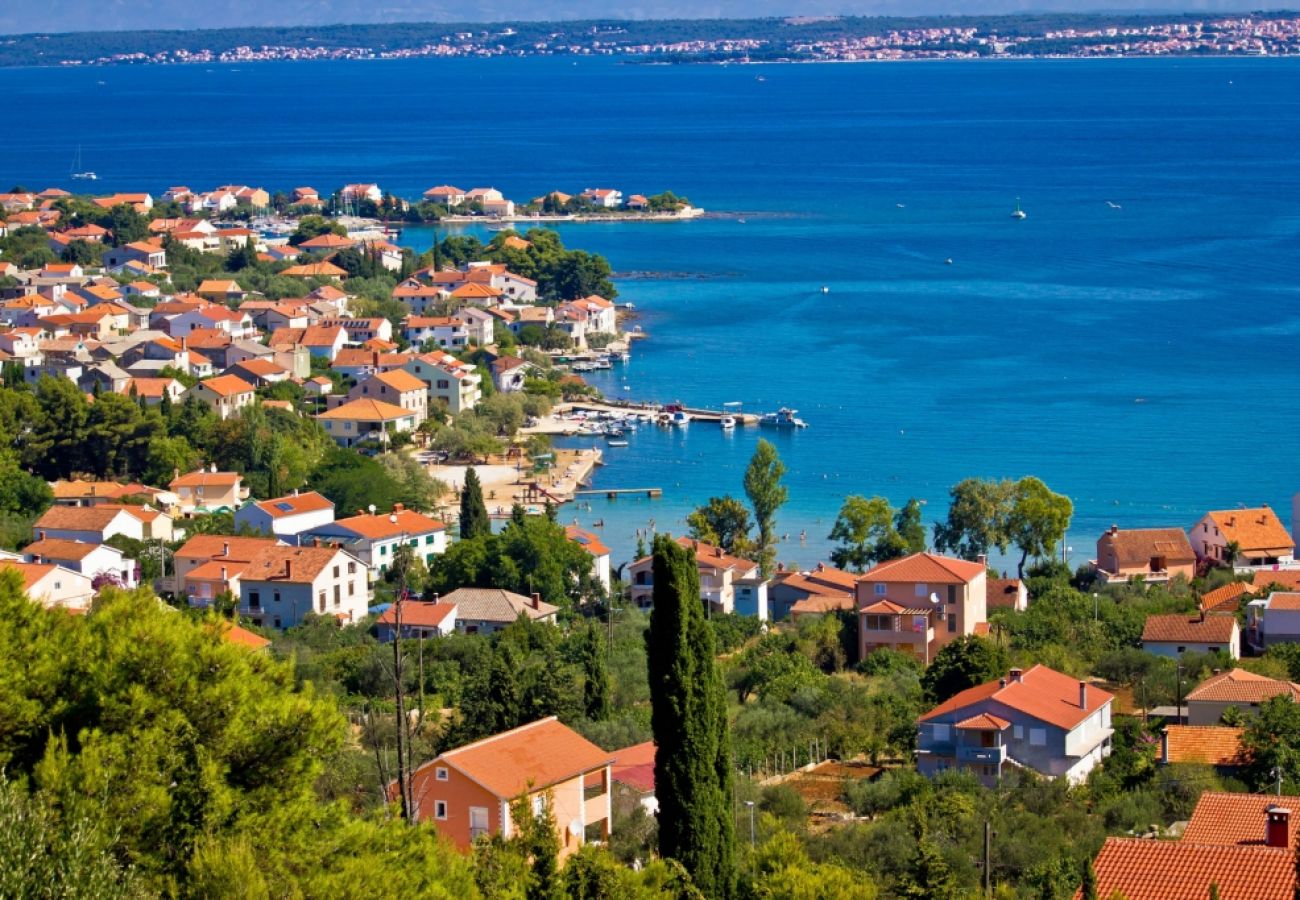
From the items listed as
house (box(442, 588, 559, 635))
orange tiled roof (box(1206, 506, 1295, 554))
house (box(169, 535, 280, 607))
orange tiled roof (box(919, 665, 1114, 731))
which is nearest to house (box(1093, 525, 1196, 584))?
orange tiled roof (box(1206, 506, 1295, 554))

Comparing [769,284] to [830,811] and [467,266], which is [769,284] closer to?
[467,266]

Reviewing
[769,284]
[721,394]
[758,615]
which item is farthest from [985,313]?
[758,615]

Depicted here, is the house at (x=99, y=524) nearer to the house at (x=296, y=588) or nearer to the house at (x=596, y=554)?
the house at (x=296, y=588)

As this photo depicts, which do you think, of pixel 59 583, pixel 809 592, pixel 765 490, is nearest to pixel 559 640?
pixel 809 592

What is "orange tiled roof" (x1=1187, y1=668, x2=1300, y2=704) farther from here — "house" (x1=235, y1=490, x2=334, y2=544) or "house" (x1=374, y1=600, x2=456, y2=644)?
"house" (x1=235, y1=490, x2=334, y2=544)

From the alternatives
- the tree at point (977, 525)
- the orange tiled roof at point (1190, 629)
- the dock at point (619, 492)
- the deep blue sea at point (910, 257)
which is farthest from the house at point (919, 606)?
the dock at point (619, 492)

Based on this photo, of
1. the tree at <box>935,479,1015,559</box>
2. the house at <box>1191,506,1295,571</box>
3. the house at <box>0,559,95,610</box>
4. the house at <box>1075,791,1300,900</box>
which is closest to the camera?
the house at <box>1075,791,1300,900</box>
